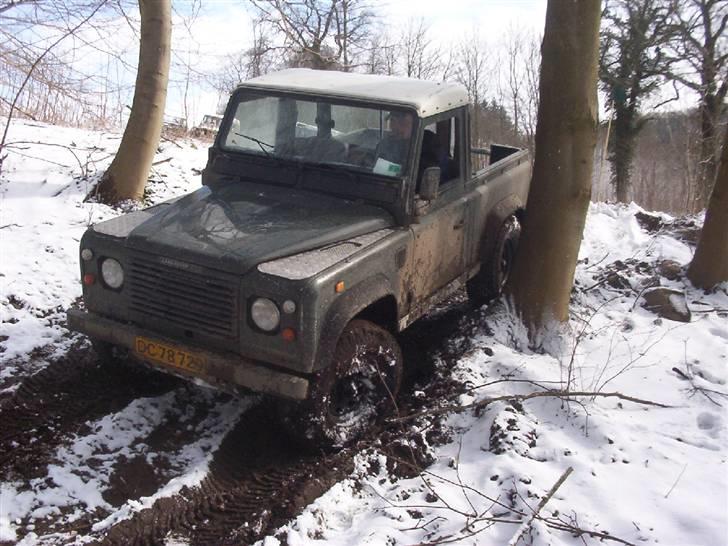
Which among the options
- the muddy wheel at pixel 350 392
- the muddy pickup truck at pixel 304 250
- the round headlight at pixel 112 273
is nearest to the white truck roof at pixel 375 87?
the muddy pickup truck at pixel 304 250

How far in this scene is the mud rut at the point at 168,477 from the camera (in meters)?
3.47

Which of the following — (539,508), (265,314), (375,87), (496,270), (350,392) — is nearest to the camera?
(539,508)

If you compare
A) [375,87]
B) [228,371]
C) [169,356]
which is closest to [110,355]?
[169,356]

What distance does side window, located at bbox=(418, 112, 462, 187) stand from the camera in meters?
4.87

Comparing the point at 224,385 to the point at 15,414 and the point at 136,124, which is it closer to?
the point at 15,414

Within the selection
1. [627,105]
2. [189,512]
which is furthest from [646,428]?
[627,105]

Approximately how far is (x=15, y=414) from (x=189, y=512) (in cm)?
135

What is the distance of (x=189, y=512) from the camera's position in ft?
11.8

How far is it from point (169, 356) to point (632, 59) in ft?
72.5

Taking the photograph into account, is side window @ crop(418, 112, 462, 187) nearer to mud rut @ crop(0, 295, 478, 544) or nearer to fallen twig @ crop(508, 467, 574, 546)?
mud rut @ crop(0, 295, 478, 544)

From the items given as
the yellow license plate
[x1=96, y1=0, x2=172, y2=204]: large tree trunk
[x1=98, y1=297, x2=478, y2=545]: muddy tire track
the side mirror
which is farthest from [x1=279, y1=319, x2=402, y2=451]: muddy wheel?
[x1=96, y1=0, x2=172, y2=204]: large tree trunk

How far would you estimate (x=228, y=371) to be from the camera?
3734mm

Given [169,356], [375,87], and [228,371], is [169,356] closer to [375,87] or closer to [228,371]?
[228,371]

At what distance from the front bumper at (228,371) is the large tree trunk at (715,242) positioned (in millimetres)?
4534
